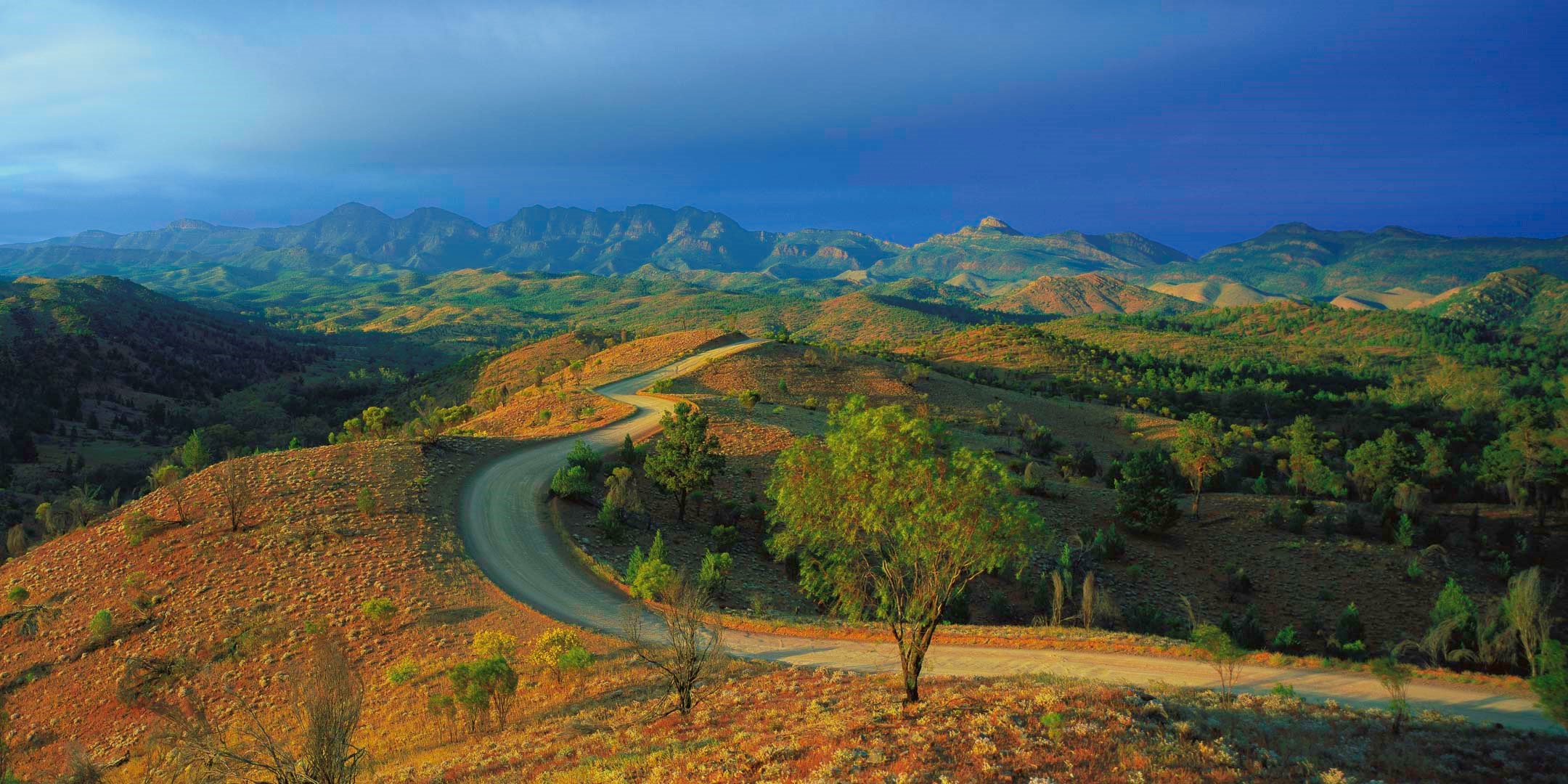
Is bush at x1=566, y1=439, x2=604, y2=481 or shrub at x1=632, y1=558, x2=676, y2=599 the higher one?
bush at x1=566, y1=439, x2=604, y2=481

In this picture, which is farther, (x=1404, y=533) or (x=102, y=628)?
(x=1404, y=533)

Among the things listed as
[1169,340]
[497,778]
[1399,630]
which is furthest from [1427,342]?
[497,778]

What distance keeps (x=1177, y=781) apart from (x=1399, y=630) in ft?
81.9

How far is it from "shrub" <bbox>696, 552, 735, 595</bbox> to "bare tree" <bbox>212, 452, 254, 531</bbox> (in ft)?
58.5

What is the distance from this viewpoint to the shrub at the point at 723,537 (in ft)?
97.0

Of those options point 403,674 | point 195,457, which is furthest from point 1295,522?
point 195,457

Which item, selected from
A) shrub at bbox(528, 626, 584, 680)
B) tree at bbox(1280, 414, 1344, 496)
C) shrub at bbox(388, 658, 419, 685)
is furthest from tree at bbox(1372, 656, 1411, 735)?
tree at bbox(1280, 414, 1344, 496)

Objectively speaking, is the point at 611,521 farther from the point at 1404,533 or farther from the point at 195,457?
the point at 1404,533

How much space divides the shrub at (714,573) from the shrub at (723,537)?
3.39 m

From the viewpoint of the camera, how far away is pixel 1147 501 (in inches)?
1325

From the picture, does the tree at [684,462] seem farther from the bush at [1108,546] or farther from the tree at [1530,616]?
the tree at [1530,616]

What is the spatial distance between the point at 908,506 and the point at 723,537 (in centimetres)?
1790

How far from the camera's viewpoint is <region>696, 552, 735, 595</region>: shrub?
23250mm

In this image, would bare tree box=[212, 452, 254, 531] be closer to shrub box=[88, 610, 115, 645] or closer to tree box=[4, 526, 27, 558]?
shrub box=[88, 610, 115, 645]
